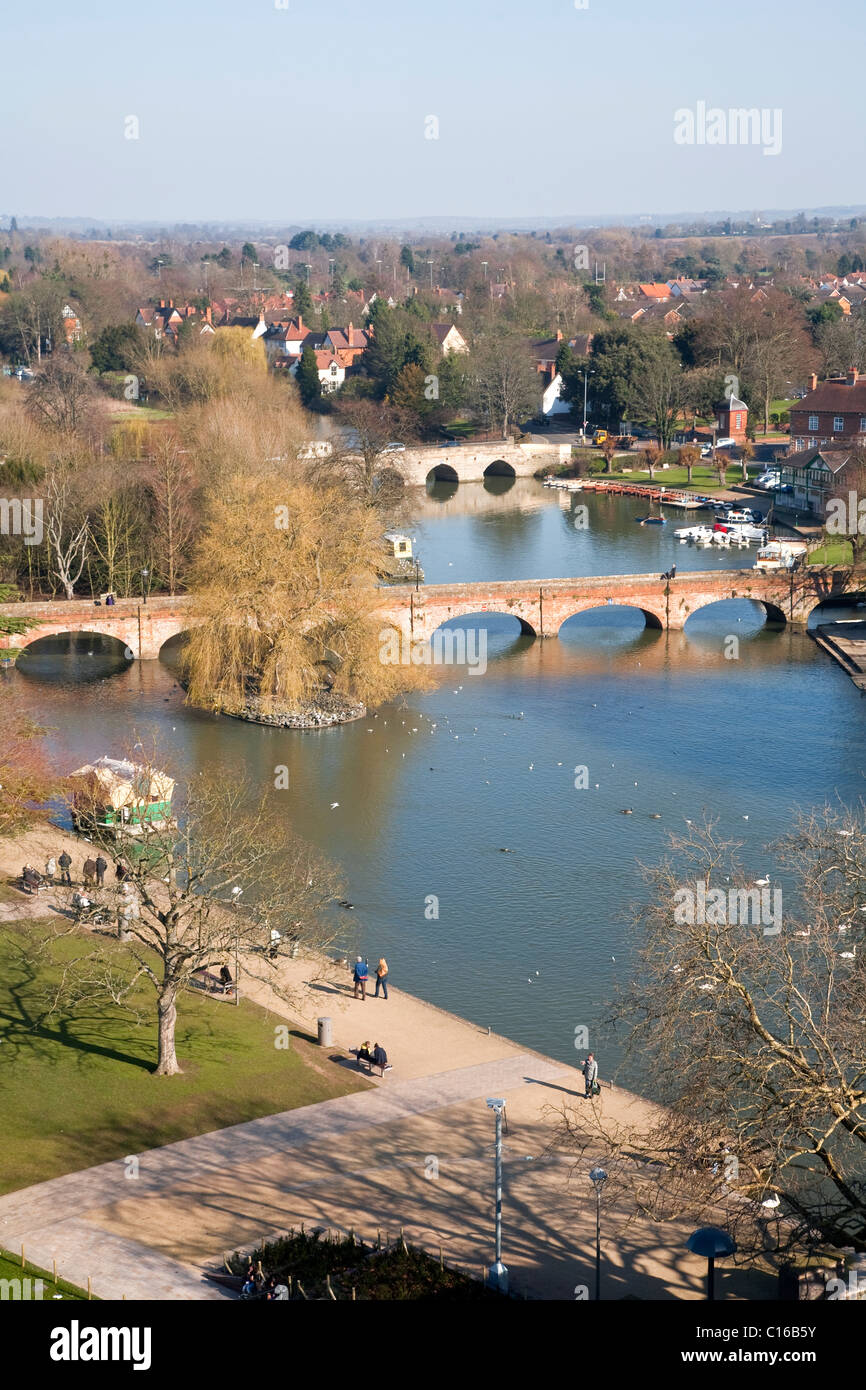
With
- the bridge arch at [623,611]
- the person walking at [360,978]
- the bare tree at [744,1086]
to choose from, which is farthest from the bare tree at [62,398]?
the bare tree at [744,1086]

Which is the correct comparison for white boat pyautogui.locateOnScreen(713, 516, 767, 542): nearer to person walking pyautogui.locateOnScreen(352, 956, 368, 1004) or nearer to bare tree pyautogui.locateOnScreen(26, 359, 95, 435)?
bare tree pyautogui.locateOnScreen(26, 359, 95, 435)

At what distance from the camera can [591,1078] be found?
75.4ft

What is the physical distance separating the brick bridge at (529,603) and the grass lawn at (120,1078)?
1977 cm

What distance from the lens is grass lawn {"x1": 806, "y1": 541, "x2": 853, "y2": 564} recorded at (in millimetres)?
58531

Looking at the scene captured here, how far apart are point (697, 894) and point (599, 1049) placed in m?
5.65

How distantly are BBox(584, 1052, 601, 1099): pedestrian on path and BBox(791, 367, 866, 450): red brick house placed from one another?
56.1 meters

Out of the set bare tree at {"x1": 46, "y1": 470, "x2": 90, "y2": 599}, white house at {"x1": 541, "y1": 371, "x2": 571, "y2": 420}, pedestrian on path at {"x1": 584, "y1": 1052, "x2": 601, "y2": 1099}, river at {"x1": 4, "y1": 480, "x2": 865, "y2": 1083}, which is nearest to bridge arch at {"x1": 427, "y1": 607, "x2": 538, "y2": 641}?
river at {"x1": 4, "y1": 480, "x2": 865, "y2": 1083}

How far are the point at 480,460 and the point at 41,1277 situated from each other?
69902 mm

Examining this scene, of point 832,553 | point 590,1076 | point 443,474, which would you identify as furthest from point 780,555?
point 590,1076

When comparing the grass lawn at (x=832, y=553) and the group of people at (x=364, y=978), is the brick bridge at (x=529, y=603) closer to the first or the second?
the grass lawn at (x=832, y=553)

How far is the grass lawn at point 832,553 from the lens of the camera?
58.5m
